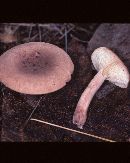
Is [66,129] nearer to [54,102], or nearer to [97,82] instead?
[54,102]

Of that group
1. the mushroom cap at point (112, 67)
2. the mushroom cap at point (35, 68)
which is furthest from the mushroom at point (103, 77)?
the mushroom cap at point (35, 68)

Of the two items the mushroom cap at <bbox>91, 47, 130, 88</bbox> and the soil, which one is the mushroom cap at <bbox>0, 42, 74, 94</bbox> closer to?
the soil

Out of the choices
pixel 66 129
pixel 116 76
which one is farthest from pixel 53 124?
pixel 116 76

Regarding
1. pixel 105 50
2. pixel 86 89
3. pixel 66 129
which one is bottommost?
pixel 66 129

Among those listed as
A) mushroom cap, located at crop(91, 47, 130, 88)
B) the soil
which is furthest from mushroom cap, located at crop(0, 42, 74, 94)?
mushroom cap, located at crop(91, 47, 130, 88)

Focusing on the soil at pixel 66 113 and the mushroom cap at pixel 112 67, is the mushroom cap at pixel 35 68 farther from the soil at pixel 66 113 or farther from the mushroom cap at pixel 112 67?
the mushroom cap at pixel 112 67
